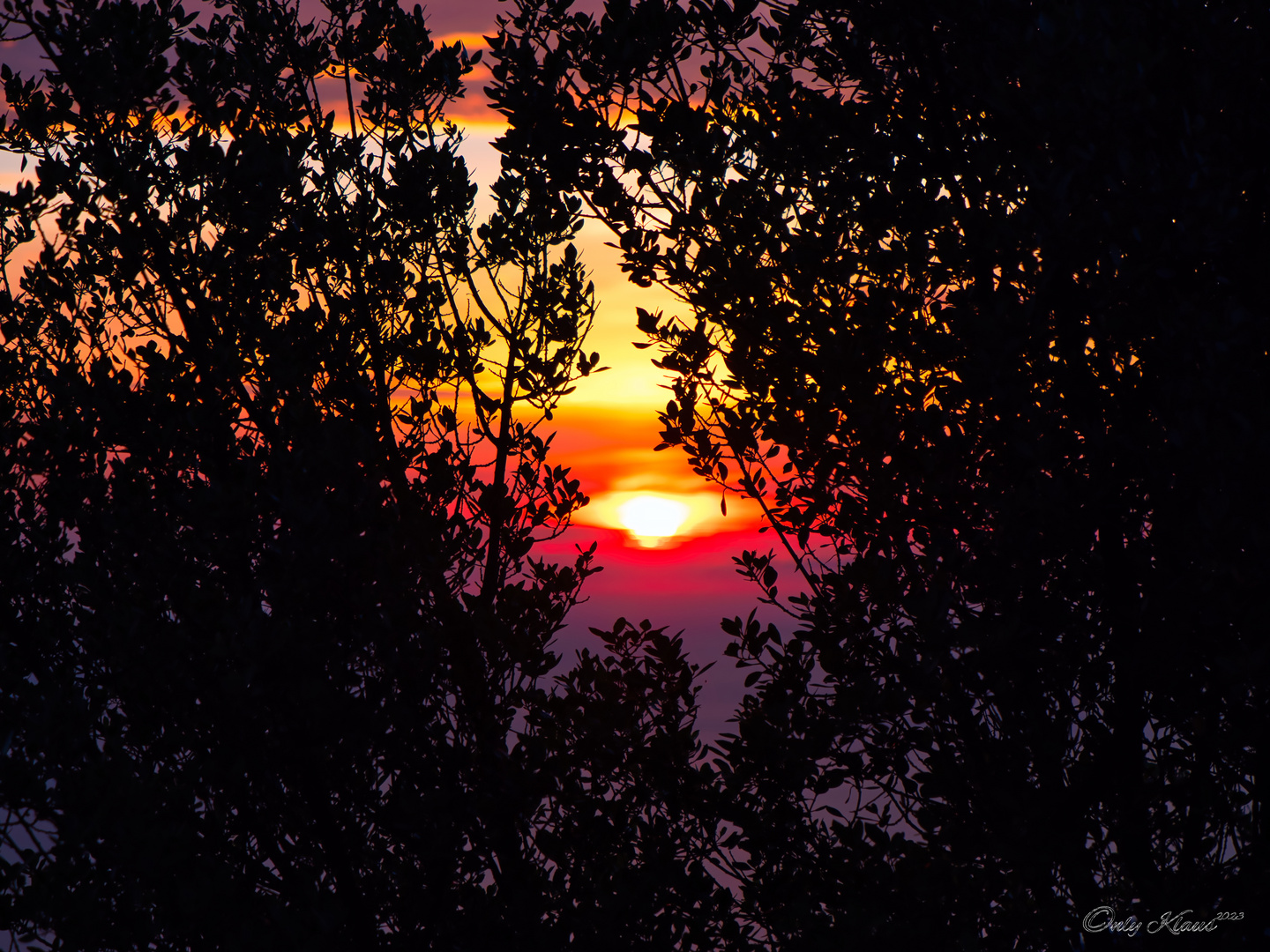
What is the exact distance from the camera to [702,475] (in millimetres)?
8430

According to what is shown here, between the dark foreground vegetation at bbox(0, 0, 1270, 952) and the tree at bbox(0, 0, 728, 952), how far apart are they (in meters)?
0.05

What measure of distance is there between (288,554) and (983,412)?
4.98 metres

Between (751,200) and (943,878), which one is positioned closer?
(943,878)

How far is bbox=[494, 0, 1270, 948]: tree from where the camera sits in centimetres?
592

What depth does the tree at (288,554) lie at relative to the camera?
7180mm

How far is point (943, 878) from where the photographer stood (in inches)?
248

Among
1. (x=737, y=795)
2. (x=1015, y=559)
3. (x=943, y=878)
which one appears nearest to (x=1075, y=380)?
(x=1015, y=559)

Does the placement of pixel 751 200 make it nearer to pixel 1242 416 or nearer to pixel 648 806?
pixel 1242 416

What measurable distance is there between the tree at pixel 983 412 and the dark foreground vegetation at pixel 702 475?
1.4 inches

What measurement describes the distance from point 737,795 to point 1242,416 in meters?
4.20
